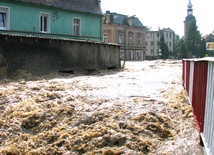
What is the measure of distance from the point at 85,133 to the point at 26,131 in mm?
1648

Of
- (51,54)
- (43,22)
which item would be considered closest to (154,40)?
(43,22)

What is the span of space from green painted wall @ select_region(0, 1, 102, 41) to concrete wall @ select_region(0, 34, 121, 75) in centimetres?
561

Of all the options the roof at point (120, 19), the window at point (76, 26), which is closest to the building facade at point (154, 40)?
A: the roof at point (120, 19)

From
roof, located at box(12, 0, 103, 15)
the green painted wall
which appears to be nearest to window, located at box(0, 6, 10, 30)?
the green painted wall

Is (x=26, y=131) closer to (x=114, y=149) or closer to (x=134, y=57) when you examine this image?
(x=114, y=149)

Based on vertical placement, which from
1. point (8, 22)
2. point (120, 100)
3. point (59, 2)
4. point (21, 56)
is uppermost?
point (59, 2)

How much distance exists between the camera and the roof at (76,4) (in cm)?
2575

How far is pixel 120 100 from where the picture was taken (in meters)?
9.80

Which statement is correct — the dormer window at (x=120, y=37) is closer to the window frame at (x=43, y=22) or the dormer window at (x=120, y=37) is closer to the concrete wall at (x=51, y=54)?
the window frame at (x=43, y=22)

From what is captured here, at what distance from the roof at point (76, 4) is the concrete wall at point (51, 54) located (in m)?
6.33

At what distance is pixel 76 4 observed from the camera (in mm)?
28906

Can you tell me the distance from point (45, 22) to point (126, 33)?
43312 millimetres

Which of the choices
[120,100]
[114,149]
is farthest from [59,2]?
[114,149]

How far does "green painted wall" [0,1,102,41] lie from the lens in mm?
23750
